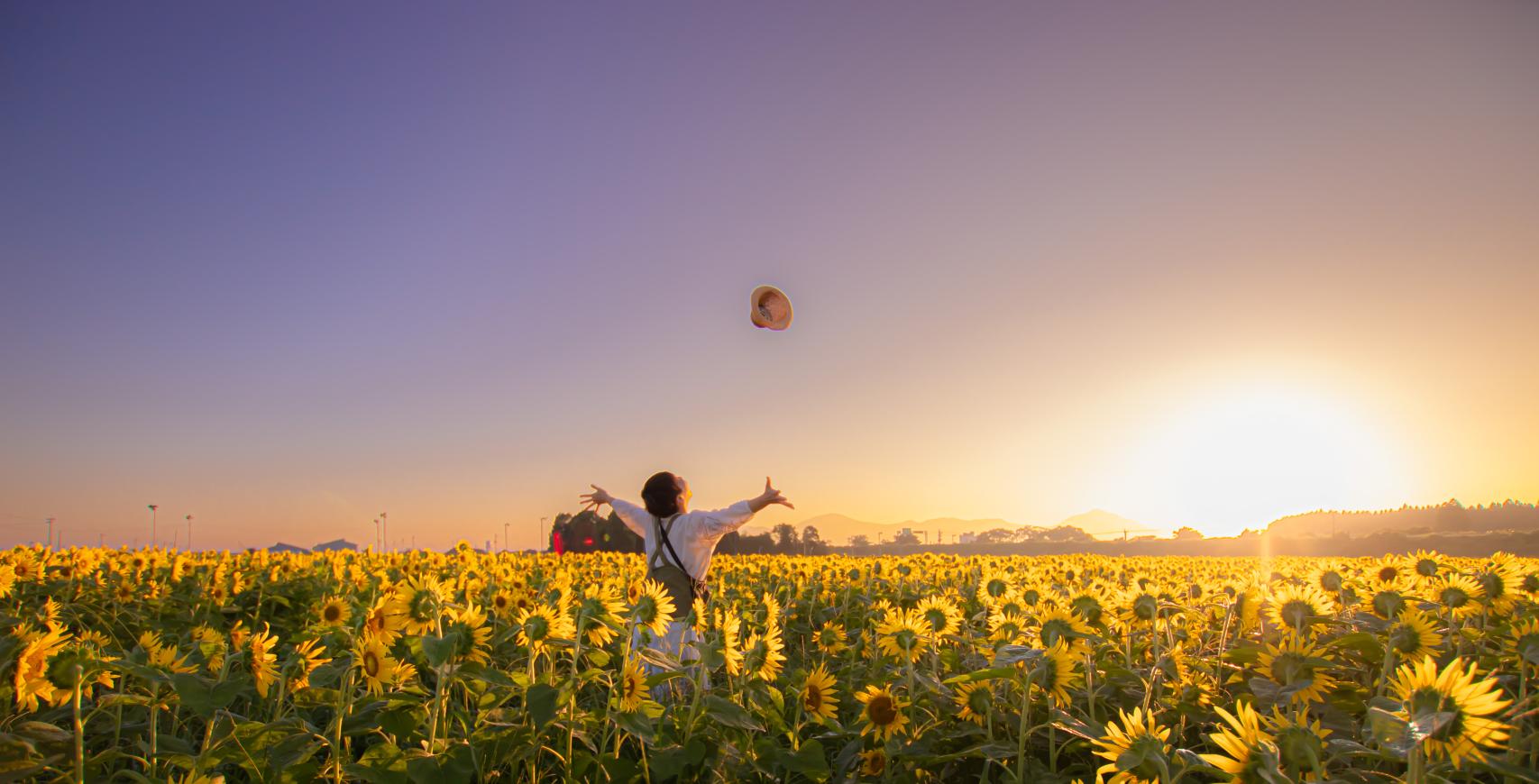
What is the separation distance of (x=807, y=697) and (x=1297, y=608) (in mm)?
2314

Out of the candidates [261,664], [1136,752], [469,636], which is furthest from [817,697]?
[261,664]

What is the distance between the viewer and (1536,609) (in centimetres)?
417

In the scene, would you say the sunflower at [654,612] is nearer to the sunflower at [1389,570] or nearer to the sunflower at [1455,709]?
the sunflower at [1455,709]

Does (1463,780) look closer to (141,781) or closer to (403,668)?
(403,668)

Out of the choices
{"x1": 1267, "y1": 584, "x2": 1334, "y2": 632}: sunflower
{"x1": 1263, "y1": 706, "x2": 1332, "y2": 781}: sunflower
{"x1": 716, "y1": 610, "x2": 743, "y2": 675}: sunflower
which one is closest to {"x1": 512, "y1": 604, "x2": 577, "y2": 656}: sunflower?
{"x1": 716, "y1": 610, "x2": 743, "y2": 675}: sunflower

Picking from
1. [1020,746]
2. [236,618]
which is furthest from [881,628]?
[236,618]

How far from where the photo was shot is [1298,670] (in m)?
2.98

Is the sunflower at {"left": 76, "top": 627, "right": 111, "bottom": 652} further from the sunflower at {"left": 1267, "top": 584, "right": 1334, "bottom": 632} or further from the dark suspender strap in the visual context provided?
the sunflower at {"left": 1267, "top": 584, "right": 1334, "bottom": 632}

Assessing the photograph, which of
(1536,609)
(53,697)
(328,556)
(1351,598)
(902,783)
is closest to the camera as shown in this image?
(53,697)

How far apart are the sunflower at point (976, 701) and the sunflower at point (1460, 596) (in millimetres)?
2423

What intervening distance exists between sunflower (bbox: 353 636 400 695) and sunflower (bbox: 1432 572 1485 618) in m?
4.72

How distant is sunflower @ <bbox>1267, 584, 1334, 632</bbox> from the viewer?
3436 millimetres

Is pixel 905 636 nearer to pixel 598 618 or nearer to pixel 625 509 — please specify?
pixel 598 618

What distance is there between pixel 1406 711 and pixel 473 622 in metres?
2.59
